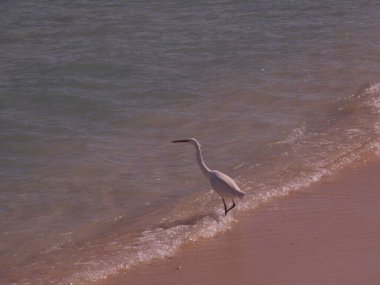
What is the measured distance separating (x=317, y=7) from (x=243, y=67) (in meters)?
5.71

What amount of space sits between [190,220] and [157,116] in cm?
401

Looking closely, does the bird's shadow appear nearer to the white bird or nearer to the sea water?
the sea water

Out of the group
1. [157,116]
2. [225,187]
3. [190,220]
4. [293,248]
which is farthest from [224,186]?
[157,116]

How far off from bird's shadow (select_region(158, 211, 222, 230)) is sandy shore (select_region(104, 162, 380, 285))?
0.95 ft

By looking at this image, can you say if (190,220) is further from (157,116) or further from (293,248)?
(157,116)

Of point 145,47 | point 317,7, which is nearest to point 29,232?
point 145,47

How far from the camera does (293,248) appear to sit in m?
7.79

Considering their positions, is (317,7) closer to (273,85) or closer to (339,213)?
(273,85)

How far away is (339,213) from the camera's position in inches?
336

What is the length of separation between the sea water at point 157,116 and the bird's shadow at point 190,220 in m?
0.02

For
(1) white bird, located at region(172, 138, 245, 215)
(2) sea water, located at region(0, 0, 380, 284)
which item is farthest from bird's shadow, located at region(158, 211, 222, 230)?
(1) white bird, located at region(172, 138, 245, 215)

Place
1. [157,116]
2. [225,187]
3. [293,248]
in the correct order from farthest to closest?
[157,116] < [225,187] < [293,248]

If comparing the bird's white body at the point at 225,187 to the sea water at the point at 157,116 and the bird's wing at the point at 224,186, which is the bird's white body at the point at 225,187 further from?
the sea water at the point at 157,116

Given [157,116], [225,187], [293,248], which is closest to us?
[293,248]
